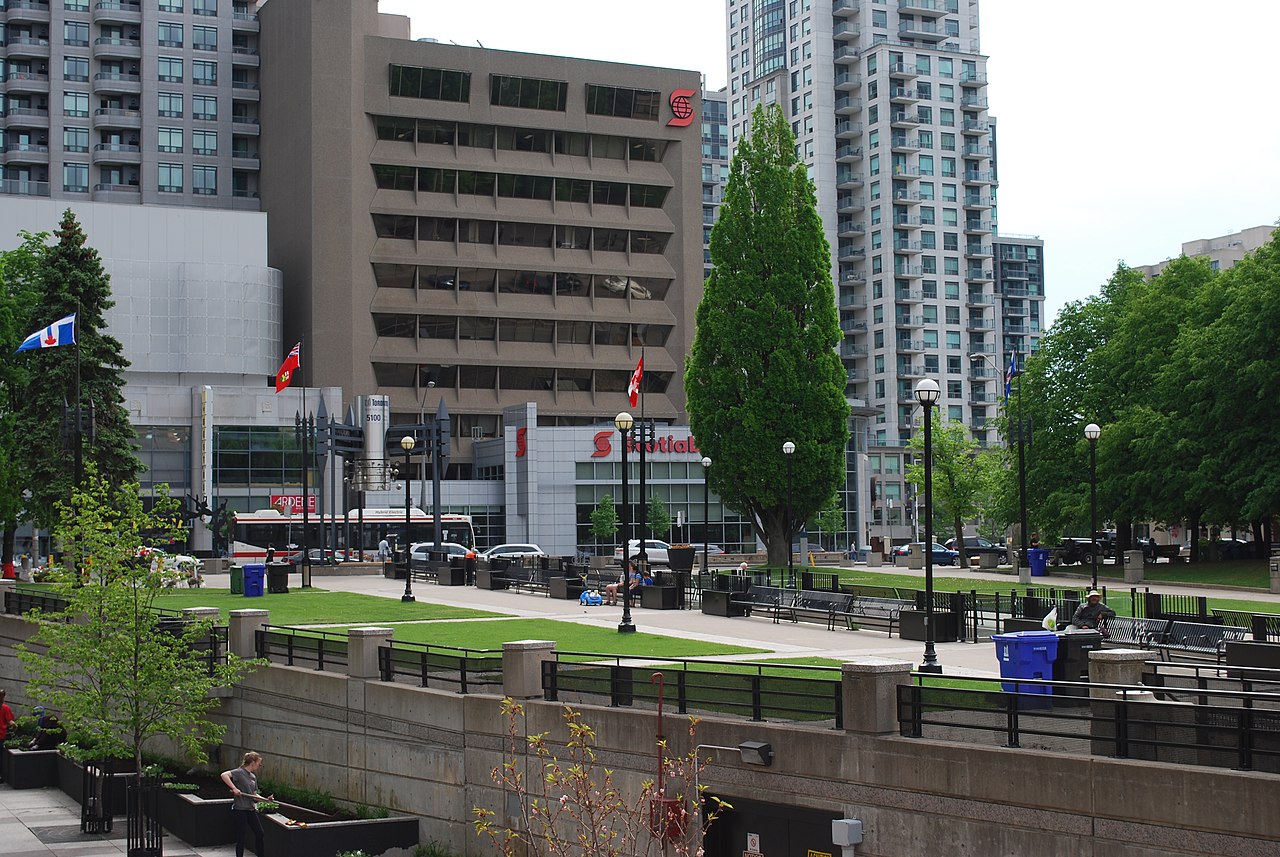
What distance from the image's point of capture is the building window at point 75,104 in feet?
368

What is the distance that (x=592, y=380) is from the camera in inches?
4141

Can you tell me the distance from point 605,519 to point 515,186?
30.2 m

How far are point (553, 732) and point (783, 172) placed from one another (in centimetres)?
4294

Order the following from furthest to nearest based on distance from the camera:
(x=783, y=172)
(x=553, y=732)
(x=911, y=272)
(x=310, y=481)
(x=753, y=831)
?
1. (x=911, y=272)
2. (x=310, y=481)
3. (x=783, y=172)
4. (x=553, y=732)
5. (x=753, y=831)

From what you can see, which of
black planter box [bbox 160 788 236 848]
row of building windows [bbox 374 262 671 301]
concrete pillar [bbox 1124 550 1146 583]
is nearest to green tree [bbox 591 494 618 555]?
row of building windows [bbox 374 262 671 301]

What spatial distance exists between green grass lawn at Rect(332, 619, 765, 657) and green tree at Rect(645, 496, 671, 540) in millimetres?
51595

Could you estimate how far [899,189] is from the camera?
460ft

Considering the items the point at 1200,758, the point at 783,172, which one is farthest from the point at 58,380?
the point at 1200,758

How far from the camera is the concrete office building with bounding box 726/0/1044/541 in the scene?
458 feet

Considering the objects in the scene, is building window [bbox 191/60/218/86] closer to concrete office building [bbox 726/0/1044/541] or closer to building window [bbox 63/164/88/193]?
building window [bbox 63/164/88/193]

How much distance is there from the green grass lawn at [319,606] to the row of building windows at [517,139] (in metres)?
59.6

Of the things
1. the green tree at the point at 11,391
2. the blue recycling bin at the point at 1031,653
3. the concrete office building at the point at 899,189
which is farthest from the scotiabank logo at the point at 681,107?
the blue recycling bin at the point at 1031,653

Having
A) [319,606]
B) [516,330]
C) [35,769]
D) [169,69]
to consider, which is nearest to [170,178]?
[169,69]

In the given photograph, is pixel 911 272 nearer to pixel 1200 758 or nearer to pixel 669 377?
pixel 669 377
